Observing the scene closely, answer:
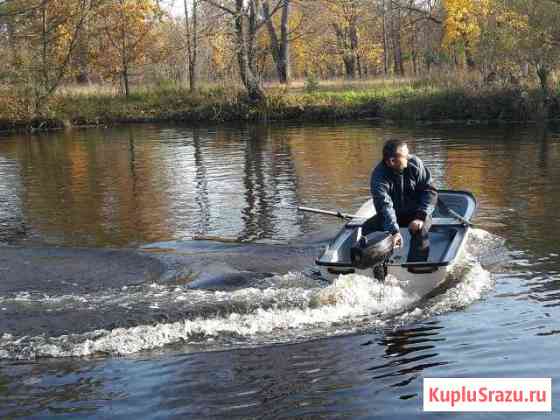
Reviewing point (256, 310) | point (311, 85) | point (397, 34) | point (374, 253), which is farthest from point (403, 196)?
point (397, 34)

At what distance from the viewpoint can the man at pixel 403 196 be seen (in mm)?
Answer: 8586

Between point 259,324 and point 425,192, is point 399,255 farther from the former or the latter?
point 259,324

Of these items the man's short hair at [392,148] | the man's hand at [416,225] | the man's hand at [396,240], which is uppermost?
the man's short hair at [392,148]

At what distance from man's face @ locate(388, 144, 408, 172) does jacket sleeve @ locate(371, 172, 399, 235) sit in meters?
0.24

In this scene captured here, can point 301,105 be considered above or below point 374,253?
above

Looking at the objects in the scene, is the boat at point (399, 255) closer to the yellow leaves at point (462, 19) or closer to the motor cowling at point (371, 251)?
the motor cowling at point (371, 251)

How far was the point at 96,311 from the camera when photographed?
7883 millimetres

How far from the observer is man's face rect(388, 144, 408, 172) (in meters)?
8.56

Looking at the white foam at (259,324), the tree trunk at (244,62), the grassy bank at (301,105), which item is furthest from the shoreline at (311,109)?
the white foam at (259,324)

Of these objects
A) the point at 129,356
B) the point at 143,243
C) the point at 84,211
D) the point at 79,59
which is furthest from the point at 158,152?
the point at 79,59

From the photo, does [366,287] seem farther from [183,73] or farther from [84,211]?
[183,73]

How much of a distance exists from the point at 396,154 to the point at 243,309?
2.47 meters

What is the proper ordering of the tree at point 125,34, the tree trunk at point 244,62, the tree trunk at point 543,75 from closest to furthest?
the tree trunk at point 543,75
the tree trunk at point 244,62
the tree at point 125,34

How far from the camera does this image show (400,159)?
8.59 m
